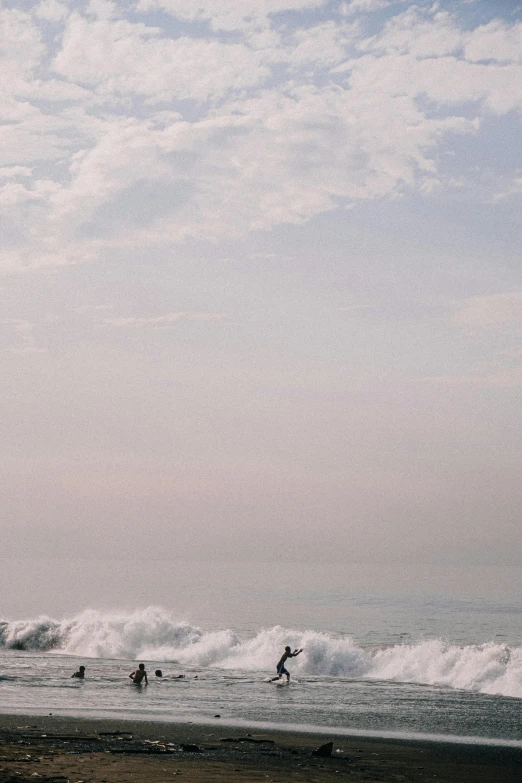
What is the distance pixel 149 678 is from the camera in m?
34.3

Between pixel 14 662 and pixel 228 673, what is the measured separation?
10387 mm

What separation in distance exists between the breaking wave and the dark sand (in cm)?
1397

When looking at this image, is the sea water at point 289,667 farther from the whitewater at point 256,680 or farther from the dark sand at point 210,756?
the dark sand at point 210,756

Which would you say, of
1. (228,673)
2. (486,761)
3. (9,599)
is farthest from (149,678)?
(9,599)

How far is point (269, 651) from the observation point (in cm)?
4322

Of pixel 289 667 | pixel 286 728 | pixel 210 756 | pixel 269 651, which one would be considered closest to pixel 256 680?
pixel 289 667

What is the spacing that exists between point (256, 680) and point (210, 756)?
1755 cm

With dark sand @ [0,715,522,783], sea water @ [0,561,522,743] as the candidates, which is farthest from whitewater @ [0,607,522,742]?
dark sand @ [0,715,522,783]

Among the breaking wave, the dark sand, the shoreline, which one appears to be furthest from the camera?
the breaking wave

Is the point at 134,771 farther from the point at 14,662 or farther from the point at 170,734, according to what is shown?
the point at 14,662

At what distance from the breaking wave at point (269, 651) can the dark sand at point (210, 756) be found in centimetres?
1397

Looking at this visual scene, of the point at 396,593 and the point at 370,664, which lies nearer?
the point at 370,664

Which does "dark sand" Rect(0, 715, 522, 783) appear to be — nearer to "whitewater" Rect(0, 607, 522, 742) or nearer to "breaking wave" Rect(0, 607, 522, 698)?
"whitewater" Rect(0, 607, 522, 742)

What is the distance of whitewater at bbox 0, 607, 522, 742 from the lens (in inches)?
976
